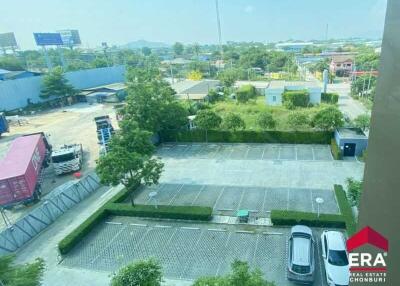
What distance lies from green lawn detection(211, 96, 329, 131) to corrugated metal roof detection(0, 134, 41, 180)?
17.0m

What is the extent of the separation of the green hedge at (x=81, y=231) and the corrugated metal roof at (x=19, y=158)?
18.6 ft

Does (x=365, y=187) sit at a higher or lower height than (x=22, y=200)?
higher

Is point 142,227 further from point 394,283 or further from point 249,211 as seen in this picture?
point 394,283

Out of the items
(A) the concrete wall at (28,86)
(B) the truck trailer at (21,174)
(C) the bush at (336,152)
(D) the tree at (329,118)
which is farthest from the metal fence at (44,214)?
(A) the concrete wall at (28,86)

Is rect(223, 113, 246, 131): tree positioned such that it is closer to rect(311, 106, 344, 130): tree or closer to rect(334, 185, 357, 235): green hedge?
rect(311, 106, 344, 130): tree

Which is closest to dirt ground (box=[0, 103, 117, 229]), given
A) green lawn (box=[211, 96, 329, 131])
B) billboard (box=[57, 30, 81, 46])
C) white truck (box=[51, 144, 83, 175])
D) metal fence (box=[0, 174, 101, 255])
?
white truck (box=[51, 144, 83, 175])

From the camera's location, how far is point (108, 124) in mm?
27328

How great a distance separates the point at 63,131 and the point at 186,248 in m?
26.2

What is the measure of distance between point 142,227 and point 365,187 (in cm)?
1531

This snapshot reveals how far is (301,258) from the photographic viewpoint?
38.9 feet

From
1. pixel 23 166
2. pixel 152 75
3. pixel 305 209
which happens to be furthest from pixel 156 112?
pixel 305 209

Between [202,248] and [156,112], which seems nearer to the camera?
[202,248]

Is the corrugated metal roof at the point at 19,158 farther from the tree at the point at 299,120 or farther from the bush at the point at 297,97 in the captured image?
the bush at the point at 297,97

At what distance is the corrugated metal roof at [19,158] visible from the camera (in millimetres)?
18159
